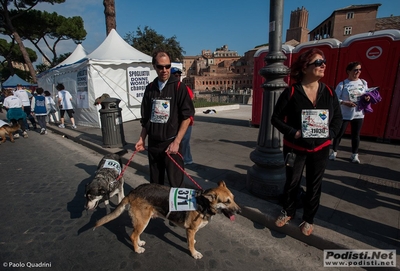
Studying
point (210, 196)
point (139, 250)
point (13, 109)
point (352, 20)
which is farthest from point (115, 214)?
point (352, 20)

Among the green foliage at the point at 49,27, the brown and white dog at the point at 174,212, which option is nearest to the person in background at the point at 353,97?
the brown and white dog at the point at 174,212

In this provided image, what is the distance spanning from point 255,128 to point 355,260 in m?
6.51

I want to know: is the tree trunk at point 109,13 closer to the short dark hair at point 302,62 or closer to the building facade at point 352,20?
the short dark hair at point 302,62

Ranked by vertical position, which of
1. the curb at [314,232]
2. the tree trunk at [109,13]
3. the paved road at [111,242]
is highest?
the tree trunk at [109,13]

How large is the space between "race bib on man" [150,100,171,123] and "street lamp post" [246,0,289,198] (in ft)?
4.83

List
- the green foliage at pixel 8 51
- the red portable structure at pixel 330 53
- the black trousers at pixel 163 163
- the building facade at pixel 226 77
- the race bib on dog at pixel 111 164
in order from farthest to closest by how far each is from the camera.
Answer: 1. the building facade at pixel 226 77
2. the green foliage at pixel 8 51
3. the red portable structure at pixel 330 53
4. the race bib on dog at pixel 111 164
5. the black trousers at pixel 163 163

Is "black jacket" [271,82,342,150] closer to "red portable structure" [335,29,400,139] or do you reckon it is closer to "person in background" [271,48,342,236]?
"person in background" [271,48,342,236]

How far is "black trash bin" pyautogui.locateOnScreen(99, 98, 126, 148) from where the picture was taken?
612 cm

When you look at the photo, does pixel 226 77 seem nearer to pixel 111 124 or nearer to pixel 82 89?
pixel 82 89

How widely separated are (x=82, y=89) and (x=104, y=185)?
8524 millimetres

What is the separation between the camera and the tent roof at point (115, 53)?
936 centimetres

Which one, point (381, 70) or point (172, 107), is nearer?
point (172, 107)

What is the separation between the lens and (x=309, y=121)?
7.00 feet

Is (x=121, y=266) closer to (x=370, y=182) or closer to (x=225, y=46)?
(x=370, y=182)
